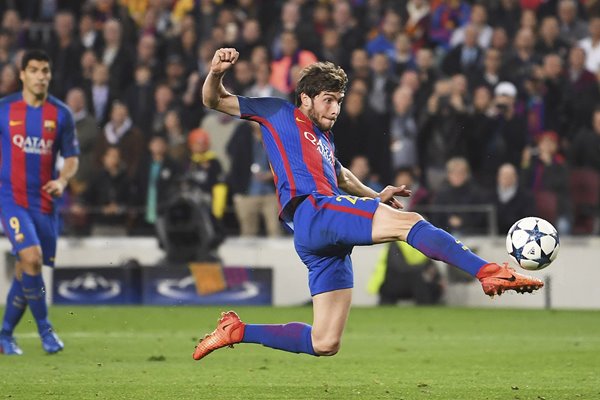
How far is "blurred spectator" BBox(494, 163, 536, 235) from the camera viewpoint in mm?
Answer: 16906

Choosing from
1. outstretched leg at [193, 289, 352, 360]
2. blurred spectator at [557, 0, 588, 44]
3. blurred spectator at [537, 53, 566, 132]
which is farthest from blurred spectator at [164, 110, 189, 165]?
outstretched leg at [193, 289, 352, 360]

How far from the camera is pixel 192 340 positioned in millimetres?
13102

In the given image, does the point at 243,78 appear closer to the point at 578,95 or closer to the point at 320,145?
the point at 578,95

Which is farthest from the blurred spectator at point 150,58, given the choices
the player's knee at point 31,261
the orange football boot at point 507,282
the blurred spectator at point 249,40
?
the orange football boot at point 507,282

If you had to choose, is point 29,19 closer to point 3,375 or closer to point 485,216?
point 485,216

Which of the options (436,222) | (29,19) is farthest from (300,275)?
(29,19)

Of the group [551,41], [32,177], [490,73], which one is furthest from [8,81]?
[32,177]

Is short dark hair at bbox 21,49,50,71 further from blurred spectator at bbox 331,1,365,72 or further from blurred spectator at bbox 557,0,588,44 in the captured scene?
blurred spectator at bbox 557,0,588,44

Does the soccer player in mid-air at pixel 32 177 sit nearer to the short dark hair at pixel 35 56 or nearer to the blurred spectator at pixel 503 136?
the short dark hair at pixel 35 56

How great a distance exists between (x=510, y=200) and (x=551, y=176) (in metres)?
0.60

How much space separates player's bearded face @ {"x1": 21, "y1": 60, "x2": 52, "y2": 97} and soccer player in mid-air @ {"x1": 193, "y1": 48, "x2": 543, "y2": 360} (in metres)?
3.67

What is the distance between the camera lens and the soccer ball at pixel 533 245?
778 centimetres

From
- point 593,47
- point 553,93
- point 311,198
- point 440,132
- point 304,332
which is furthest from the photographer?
point 593,47

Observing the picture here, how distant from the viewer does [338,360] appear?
11289 mm
